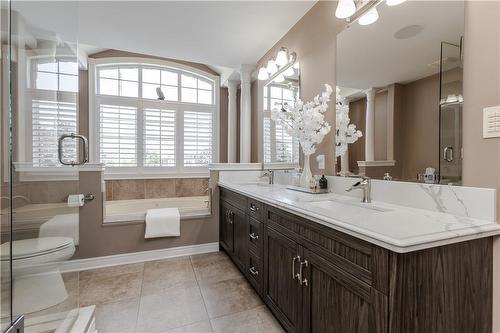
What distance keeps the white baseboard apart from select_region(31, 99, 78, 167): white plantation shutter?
3.70 ft

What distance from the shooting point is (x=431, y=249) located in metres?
0.84

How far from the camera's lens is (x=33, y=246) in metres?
1.61

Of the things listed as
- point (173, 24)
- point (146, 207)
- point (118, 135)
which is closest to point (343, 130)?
point (173, 24)

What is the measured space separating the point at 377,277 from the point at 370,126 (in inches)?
44.2

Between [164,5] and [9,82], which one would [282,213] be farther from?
[164,5]

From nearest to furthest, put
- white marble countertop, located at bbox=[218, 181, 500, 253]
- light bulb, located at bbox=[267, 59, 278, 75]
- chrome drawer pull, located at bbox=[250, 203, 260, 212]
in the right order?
white marble countertop, located at bbox=[218, 181, 500, 253] < chrome drawer pull, located at bbox=[250, 203, 260, 212] < light bulb, located at bbox=[267, 59, 278, 75]

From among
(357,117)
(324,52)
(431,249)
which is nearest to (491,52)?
(357,117)

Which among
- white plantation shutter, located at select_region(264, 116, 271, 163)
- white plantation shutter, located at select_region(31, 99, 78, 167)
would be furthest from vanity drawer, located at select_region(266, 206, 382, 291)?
white plantation shutter, located at select_region(31, 99, 78, 167)

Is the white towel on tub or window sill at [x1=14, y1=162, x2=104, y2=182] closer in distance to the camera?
window sill at [x1=14, y1=162, x2=104, y2=182]

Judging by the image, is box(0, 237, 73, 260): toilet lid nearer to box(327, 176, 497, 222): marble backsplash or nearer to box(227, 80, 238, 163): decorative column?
box(327, 176, 497, 222): marble backsplash

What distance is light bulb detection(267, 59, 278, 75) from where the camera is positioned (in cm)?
285

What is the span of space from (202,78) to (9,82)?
11.1ft

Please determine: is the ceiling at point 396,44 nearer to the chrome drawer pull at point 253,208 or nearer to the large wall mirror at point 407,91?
the large wall mirror at point 407,91

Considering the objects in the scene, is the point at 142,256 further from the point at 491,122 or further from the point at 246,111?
the point at 491,122
